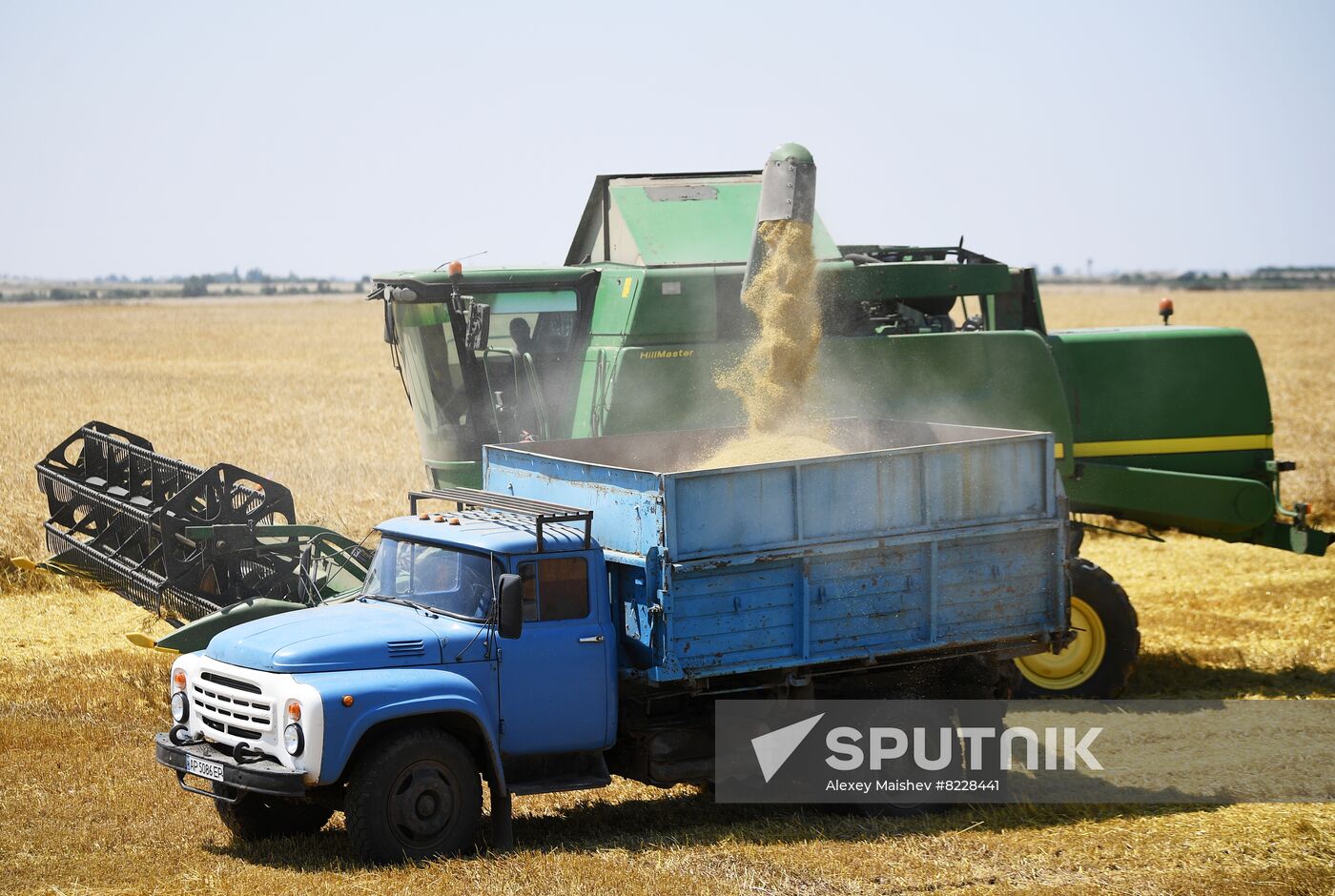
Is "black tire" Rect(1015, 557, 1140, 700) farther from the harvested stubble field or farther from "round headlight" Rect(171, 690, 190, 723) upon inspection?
"round headlight" Rect(171, 690, 190, 723)

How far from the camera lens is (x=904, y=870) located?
25.8 ft

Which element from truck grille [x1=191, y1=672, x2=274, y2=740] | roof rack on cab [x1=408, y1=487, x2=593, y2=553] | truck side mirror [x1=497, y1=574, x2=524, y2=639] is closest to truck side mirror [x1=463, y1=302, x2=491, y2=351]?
roof rack on cab [x1=408, y1=487, x2=593, y2=553]

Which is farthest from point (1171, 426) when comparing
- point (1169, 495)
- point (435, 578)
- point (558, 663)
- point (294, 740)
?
point (294, 740)

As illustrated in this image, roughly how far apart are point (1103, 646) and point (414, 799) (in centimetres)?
724

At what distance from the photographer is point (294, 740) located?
294 inches

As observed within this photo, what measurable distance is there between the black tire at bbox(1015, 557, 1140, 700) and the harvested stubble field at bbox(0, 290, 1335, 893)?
1.49 ft

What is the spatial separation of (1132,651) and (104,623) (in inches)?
382

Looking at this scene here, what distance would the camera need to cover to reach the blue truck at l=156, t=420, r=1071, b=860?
25.3 ft

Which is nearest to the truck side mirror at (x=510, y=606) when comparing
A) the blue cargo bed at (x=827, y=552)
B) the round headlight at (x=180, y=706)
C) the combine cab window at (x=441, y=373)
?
the blue cargo bed at (x=827, y=552)

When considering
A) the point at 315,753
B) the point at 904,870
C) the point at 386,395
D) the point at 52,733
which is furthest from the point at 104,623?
the point at 386,395

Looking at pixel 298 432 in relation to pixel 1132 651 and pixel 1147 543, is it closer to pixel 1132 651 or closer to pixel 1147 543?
pixel 1147 543

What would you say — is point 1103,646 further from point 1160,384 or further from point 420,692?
point 420,692

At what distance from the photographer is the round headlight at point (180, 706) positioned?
324 inches

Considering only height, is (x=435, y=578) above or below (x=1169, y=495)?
above
